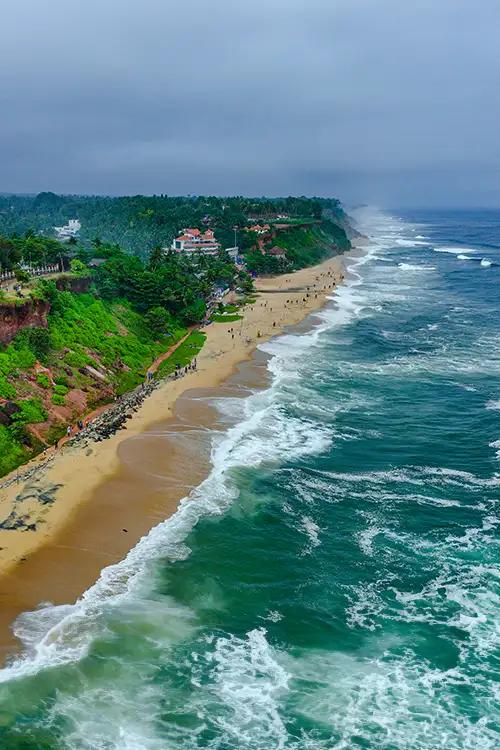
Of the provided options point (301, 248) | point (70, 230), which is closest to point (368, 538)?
point (301, 248)


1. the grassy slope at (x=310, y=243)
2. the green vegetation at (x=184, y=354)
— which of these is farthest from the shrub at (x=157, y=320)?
the grassy slope at (x=310, y=243)

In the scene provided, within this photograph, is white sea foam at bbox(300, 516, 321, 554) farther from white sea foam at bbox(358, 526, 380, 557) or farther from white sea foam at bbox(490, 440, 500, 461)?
white sea foam at bbox(490, 440, 500, 461)

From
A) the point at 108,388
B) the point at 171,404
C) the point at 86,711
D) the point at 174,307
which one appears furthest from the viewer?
the point at 174,307

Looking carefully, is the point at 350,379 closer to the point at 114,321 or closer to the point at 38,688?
the point at 114,321

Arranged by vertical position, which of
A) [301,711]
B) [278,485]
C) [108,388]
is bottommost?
[301,711]

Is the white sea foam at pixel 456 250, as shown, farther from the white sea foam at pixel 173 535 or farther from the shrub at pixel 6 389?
the shrub at pixel 6 389

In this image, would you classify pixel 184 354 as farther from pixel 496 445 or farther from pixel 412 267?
pixel 412 267

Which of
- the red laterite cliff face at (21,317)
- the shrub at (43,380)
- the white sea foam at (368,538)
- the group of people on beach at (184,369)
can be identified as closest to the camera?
the white sea foam at (368,538)

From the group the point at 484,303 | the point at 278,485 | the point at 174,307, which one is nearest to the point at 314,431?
the point at 278,485
